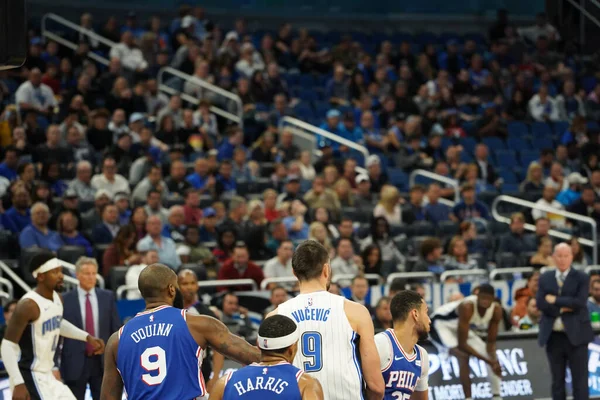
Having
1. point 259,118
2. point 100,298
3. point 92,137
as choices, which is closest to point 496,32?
point 259,118

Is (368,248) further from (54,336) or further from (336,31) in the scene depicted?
(336,31)

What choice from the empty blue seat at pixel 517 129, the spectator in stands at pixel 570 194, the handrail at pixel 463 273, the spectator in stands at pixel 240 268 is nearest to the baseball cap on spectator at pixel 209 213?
the spectator in stands at pixel 240 268

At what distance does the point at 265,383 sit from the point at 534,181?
1503 cm

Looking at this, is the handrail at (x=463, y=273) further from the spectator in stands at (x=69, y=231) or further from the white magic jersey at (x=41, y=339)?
the white magic jersey at (x=41, y=339)

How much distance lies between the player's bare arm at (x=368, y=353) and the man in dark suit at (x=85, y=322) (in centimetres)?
412

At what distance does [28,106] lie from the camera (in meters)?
18.1

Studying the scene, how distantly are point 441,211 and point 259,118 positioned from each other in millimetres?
4094

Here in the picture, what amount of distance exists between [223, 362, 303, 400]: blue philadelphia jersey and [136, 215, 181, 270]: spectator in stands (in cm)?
850

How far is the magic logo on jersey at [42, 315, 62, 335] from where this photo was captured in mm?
9492

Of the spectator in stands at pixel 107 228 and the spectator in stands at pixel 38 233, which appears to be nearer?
the spectator in stands at pixel 38 233

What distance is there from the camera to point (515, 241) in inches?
694

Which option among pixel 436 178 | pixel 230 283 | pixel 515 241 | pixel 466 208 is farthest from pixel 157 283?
pixel 436 178

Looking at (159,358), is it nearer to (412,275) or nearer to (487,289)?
(487,289)

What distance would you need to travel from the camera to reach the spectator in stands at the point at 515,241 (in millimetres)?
17594
